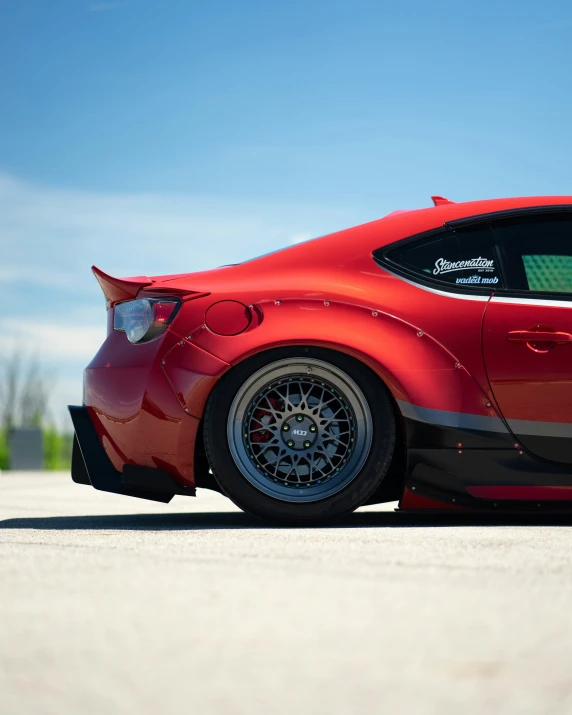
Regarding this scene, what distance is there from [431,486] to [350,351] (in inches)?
27.5

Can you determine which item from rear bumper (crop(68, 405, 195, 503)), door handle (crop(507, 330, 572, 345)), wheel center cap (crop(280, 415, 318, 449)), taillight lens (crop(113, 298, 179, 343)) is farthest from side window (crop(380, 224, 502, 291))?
rear bumper (crop(68, 405, 195, 503))

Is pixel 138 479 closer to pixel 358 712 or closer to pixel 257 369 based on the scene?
pixel 257 369

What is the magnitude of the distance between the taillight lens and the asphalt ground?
98cm

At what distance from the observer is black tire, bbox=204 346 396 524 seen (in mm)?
4086

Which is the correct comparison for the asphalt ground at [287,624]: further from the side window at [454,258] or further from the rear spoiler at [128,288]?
the side window at [454,258]

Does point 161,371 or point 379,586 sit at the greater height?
point 161,371

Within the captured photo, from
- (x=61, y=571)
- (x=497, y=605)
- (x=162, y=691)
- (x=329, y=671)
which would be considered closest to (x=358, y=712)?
(x=329, y=671)

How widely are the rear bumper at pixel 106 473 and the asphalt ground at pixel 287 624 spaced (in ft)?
1.64

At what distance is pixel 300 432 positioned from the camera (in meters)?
4.12

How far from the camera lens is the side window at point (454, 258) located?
4352mm

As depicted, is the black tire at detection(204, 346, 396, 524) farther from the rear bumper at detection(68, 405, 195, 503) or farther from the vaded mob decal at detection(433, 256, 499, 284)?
the vaded mob decal at detection(433, 256, 499, 284)

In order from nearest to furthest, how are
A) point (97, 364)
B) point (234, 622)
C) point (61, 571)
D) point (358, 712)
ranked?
point (358, 712), point (234, 622), point (61, 571), point (97, 364)

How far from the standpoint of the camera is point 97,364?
440 centimetres

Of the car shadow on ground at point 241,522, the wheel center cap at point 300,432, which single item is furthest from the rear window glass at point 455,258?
the car shadow on ground at point 241,522
